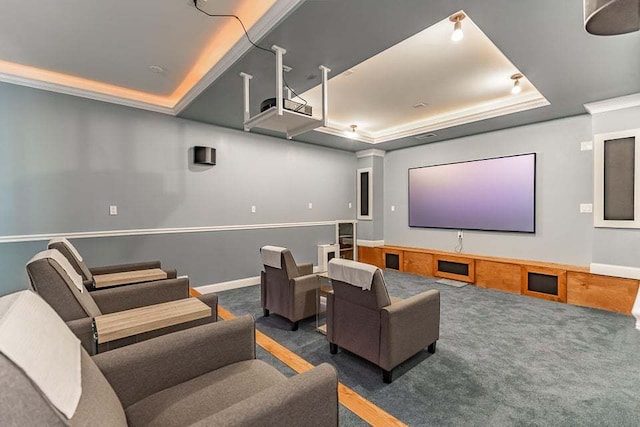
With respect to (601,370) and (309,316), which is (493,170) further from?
(309,316)

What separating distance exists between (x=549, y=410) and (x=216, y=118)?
14.7ft

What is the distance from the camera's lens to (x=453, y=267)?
5.07 m

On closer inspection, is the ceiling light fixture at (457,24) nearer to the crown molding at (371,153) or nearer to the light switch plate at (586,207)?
the light switch plate at (586,207)

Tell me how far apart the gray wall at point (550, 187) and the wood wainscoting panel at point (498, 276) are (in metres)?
0.40

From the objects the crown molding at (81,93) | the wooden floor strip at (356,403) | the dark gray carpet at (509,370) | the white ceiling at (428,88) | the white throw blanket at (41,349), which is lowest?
the dark gray carpet at (509,370)

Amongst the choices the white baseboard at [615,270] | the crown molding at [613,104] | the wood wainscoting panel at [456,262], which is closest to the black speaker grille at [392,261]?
the wood wainscoting panel at [456,262]

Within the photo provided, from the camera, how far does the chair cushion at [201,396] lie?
1.11 metres

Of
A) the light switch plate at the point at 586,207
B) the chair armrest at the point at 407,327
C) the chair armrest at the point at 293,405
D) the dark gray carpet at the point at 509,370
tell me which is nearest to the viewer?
the chair armrest at the point at 293,405

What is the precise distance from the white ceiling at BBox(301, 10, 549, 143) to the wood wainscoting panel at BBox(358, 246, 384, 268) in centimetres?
232

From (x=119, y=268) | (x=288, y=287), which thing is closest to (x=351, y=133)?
(x=288, y=287)

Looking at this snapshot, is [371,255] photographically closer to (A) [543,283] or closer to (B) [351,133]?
(B) [351,133]

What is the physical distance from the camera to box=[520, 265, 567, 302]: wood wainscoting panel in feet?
12.8

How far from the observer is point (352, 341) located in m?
2.31

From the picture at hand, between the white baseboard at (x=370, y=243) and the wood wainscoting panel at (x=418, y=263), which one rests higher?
the white baseboard at (x=370, y=243)
